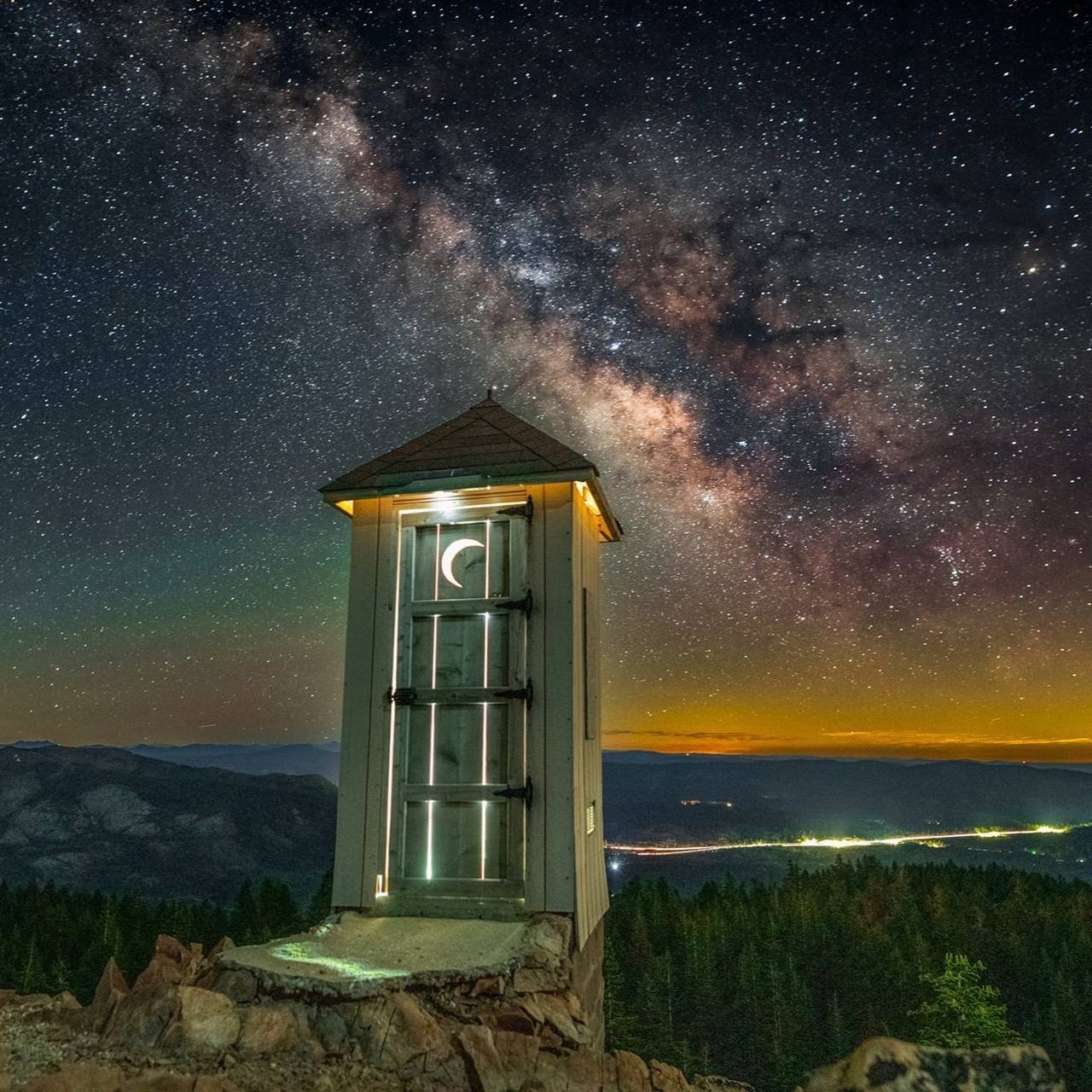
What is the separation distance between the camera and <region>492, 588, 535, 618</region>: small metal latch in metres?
7.82

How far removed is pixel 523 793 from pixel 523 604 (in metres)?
1.71

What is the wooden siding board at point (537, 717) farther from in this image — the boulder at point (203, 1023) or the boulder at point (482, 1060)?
the boulder at point (203, 1023)

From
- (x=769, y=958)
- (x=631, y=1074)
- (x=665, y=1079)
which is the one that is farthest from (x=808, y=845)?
(x=631, y=1074)

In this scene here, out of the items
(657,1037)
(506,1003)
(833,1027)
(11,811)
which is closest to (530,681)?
(506,1003)

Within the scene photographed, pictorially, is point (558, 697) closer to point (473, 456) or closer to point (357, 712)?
point (357, 712)

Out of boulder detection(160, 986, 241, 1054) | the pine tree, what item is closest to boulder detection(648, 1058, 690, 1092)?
boulder detection(160, 986, 241, 1054)

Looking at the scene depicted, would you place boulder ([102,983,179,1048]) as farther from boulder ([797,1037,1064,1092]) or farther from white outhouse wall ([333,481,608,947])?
boulder ([797,1037,1064,1092])

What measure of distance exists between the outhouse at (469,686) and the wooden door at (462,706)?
0.05 ft

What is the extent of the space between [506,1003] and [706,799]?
152753 mm

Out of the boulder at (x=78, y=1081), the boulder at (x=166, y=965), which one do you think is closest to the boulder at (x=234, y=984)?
the boulder at (x=166, y=965)

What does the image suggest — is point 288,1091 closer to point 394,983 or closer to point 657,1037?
point 394,983

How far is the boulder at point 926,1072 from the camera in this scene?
802 centimetres

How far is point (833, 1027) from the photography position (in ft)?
59.9

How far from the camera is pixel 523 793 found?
744 centimetres
